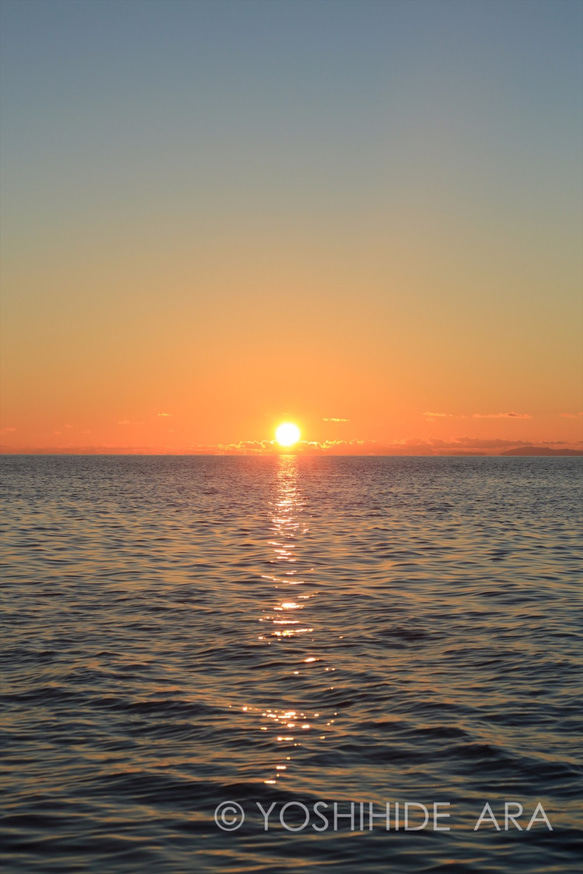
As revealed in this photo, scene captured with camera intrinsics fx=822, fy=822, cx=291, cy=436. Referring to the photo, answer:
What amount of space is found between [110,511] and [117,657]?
39.3 meters

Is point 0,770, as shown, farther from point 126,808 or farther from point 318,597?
point 318,597

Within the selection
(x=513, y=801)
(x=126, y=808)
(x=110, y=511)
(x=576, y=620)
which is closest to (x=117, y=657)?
(x=126, y=808)

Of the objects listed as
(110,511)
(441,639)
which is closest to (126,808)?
(441,639)

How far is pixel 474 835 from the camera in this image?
8.52m

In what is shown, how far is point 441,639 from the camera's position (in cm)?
1720

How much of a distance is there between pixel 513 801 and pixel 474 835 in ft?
3.17

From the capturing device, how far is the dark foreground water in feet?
27.5

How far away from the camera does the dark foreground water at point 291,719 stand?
838 centimetres

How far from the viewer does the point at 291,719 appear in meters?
12.0

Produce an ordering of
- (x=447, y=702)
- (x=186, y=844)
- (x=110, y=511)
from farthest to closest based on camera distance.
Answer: (x=110, y=511)
(x=447, y=702)
(x=186, y=844)

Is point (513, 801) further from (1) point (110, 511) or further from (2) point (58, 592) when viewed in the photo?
(1) point (110, 511)

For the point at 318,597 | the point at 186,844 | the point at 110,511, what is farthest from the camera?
the point at 110,511

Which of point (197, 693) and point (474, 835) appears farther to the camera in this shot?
point (197, 693)

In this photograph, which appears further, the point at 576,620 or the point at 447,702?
the point at 576,620
